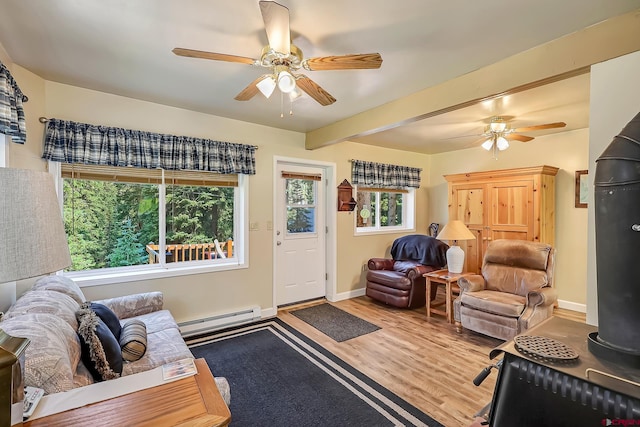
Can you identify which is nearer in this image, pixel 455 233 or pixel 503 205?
pixel 455 233

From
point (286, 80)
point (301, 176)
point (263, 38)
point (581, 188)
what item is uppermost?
point (263, 38)

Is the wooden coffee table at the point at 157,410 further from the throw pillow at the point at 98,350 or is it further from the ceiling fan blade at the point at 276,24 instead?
the ceiling fan blade at the point at 276,24

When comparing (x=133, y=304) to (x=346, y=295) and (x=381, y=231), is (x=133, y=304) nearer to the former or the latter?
(x=346, y=295)

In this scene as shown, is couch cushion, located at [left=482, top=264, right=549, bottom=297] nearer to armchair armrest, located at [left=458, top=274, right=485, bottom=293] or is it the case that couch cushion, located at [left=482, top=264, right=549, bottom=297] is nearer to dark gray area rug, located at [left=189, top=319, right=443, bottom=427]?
armchair armrest, located at [left=458, top=274, right=485, bottom=293]

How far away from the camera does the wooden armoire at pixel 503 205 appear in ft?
12.9

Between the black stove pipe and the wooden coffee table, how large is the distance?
1393 mm

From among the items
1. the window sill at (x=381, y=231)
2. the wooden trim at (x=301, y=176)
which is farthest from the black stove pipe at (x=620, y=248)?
the window sill at (x=381, y=231)

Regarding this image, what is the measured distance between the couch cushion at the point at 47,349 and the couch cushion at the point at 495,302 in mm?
3303

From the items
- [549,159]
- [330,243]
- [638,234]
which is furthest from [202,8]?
[549,159]

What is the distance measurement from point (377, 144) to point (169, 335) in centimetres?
390

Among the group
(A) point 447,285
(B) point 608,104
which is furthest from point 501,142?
(B) point 608,104

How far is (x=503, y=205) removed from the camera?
13.9 ft

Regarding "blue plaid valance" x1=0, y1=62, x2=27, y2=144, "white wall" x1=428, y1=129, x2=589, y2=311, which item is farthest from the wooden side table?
"blue plaid valance" x1=0, y1=62, x2=27, y2=144

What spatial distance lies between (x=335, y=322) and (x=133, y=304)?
7.10 feet
